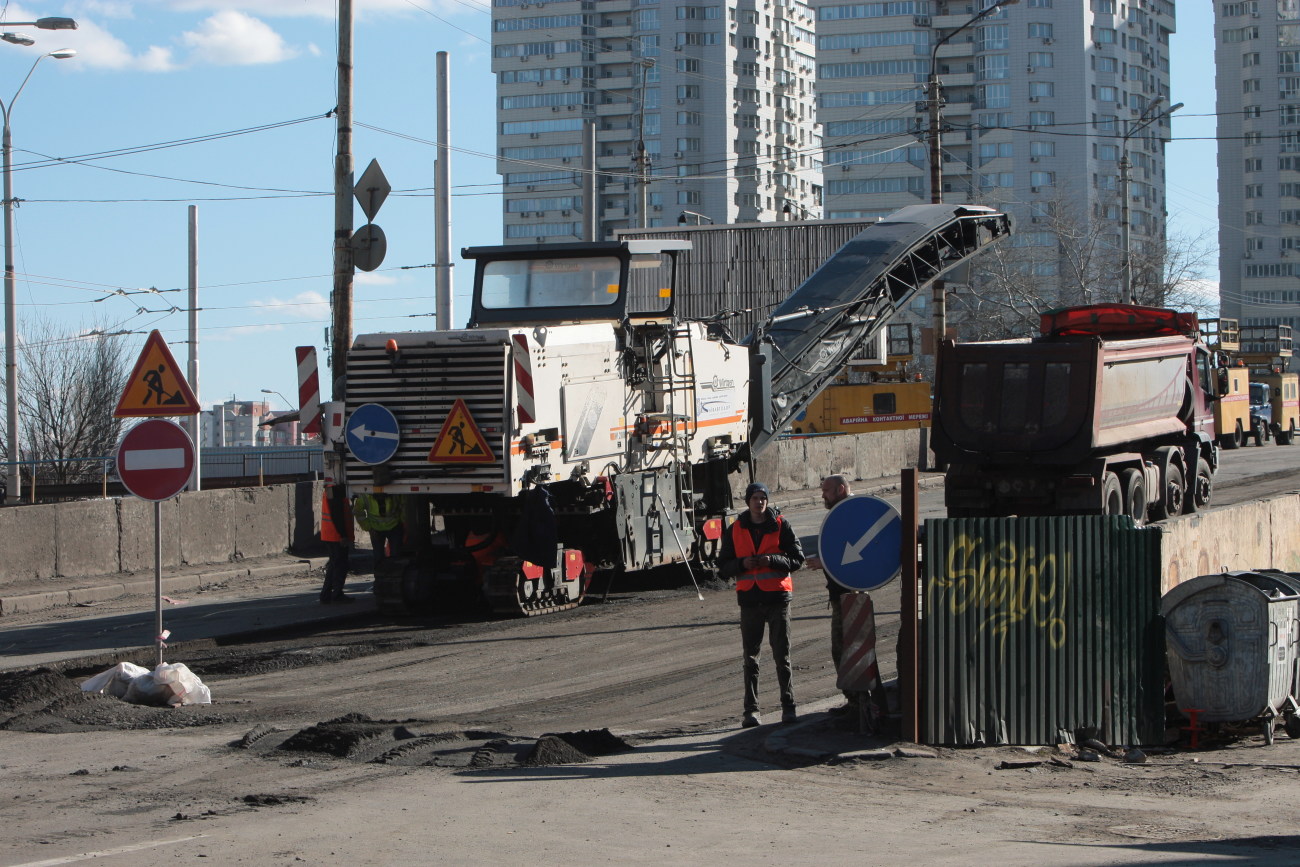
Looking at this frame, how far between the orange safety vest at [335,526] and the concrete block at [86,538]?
3.74 m

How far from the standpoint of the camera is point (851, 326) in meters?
22.4

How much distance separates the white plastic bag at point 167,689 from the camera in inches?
430

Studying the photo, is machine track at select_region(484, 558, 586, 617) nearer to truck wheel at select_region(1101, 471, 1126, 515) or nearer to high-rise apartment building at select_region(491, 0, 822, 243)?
truck wheel at select_region(1101, 471, 1126, 515)

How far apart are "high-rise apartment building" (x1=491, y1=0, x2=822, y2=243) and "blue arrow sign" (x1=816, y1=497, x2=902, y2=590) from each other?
4264 inches

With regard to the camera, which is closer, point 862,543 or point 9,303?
point 862,543

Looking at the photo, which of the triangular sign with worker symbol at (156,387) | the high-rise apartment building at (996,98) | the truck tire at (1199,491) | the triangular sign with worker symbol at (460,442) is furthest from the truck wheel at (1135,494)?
the high-rise apartment building at (996,98)

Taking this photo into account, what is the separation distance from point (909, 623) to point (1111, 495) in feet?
35.0

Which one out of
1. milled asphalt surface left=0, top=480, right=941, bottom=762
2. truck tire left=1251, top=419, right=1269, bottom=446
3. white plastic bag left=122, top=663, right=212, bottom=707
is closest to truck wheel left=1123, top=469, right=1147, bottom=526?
milled asphalt surface left=0, top=480, right=941, bottom=762

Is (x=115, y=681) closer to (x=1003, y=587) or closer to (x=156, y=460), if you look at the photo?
(x=156, y=460)

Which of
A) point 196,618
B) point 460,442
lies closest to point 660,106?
point 196,618

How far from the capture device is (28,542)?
56.5 feet

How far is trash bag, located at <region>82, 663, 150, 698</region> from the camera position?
11148mm

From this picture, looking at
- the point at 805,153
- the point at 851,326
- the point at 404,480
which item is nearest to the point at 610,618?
the point at 404,480

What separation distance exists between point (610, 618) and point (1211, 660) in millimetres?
7025
